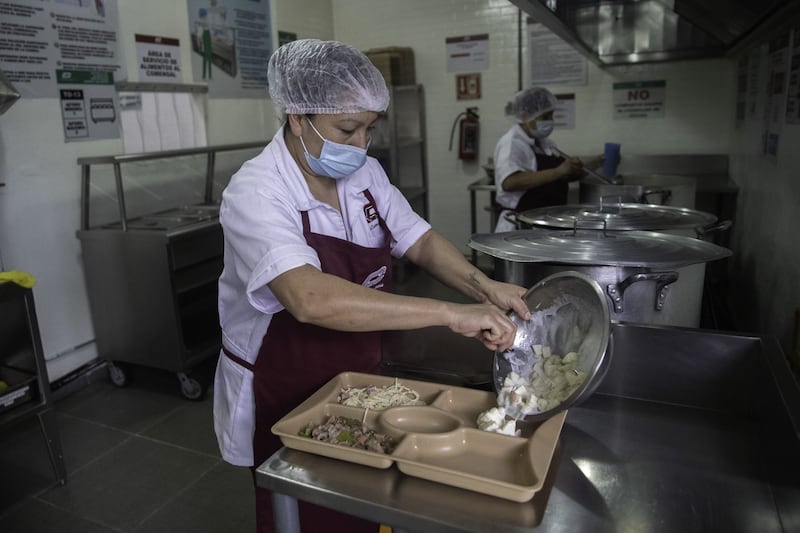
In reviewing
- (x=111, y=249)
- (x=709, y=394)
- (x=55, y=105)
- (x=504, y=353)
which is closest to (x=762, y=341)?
(x=709, y=394)

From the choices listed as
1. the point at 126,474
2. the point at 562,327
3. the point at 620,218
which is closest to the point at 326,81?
the point at 562,327

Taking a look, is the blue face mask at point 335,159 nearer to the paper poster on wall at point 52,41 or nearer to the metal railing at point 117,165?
the metal railing at point 117,165

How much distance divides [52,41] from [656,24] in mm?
3396

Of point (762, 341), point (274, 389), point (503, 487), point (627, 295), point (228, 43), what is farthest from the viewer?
point (228, 43)

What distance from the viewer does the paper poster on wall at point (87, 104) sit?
2950 millimetres

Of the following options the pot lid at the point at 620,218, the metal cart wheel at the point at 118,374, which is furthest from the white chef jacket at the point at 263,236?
the metal cart wheel at the point at 118,374

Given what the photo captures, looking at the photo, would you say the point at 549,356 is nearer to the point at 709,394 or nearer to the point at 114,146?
the point at 709,394

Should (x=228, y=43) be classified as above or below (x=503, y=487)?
above

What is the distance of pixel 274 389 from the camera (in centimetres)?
139

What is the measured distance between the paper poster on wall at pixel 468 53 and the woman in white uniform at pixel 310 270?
3.63m

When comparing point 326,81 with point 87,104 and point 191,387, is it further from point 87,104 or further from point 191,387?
point 87,104

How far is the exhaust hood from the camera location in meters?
2.06

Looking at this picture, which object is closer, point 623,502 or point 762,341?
point 623,502

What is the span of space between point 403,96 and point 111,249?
2.92 m
